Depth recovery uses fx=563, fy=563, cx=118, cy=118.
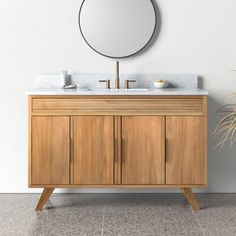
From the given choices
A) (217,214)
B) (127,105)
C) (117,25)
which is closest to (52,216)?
(127,105)

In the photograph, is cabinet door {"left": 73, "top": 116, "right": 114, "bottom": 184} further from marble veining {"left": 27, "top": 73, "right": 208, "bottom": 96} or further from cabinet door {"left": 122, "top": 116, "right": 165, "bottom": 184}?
marble veining {"left": 27, "top": 73, "right": 208, "bottom": 96}

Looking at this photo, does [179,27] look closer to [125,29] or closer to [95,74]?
[125,29]

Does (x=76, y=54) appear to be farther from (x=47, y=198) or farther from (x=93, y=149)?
(x=47, y=198)

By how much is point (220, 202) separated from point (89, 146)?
1115 millimetres

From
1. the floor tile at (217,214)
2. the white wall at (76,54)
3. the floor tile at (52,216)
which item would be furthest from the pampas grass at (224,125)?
the floor tile at (52,216)

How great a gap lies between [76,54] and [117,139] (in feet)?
2.97

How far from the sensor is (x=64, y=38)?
14.9 feet

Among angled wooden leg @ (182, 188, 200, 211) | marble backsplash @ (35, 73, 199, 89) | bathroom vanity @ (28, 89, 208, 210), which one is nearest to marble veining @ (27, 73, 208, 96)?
marble backsplash @ (35, 73, 199, 89)

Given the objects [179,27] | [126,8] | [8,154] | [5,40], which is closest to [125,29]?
[126,8]

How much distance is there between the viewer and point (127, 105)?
4.03 metres

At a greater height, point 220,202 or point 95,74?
point 95,74

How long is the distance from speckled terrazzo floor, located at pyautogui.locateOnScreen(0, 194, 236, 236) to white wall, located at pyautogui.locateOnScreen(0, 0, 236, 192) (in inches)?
15.1

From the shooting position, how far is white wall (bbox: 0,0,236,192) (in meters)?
4.53

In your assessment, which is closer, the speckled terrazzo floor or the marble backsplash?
the speckled terrazzo floor
